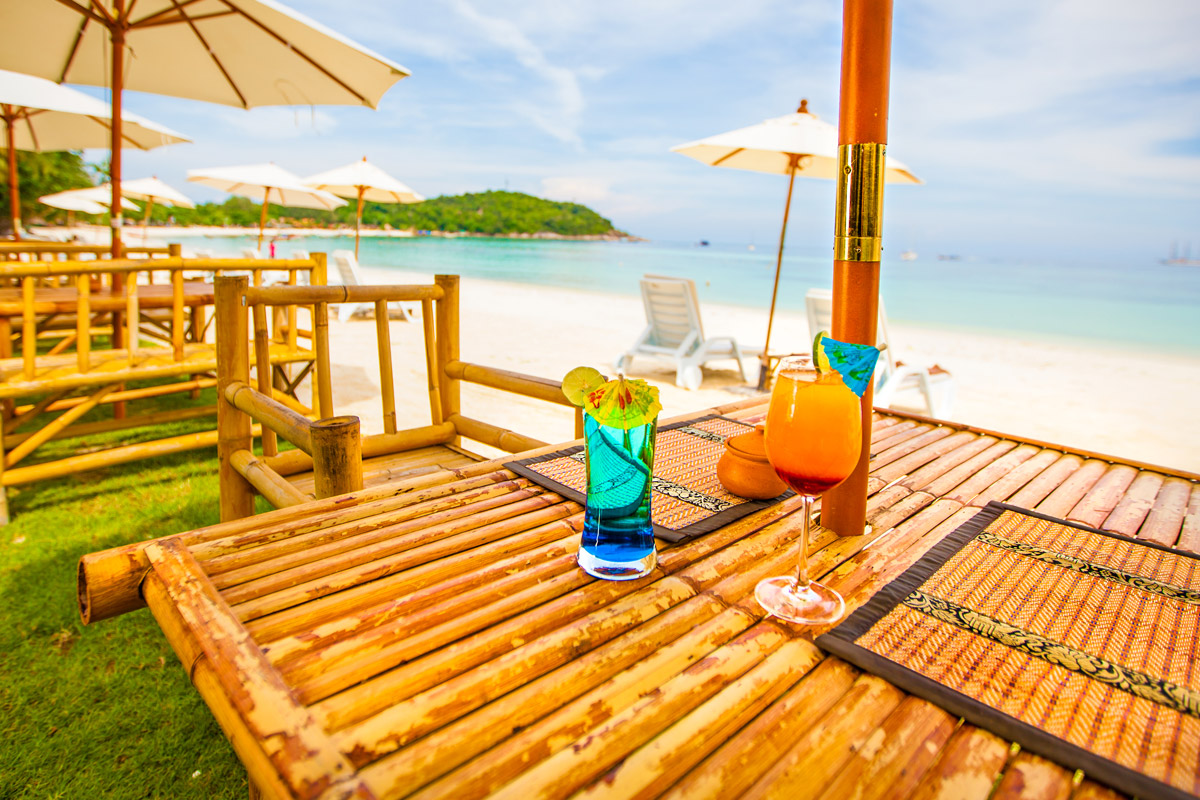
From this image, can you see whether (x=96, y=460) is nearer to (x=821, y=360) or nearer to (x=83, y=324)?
(x=83, y=324)

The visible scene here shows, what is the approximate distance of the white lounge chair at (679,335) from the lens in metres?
5.36

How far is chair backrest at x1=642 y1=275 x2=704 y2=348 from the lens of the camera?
5.38 m

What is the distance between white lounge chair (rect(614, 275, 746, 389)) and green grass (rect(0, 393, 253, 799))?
3781mm

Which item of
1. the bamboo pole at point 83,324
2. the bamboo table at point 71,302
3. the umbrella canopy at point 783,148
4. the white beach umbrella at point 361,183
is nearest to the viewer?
the bamboo pole at point 83,324

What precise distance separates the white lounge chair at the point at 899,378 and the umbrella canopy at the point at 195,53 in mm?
3420

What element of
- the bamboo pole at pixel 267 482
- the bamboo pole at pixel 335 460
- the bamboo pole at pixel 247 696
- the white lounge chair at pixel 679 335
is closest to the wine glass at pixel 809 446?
the bamboo pole at pixel 247 696

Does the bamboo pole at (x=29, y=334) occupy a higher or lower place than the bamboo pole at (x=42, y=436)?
higher

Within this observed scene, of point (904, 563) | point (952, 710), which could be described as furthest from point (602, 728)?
point (904, 563)

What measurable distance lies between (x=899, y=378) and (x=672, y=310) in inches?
77.8

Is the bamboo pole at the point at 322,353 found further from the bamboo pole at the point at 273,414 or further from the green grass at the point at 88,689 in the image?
the green grass at the point at 88,689

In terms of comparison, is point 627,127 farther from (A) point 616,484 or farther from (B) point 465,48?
(A) point 616,484

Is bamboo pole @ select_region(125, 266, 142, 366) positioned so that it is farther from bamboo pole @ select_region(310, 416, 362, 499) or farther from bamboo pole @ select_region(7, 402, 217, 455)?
bamboo pole @ select_region(310, 416, 362, 499)

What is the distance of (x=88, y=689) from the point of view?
5.26 feet

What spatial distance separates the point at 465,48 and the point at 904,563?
51427 mm
